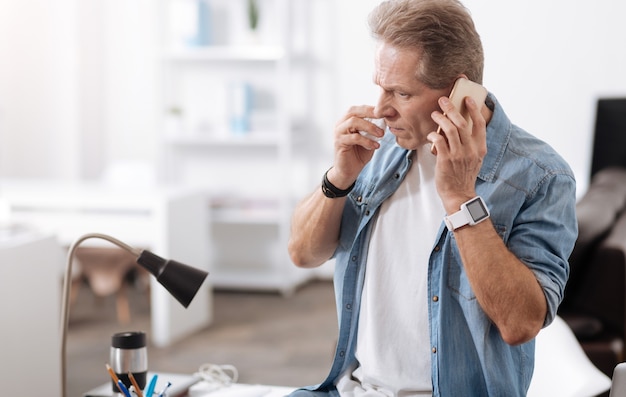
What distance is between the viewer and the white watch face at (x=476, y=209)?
4.79ft

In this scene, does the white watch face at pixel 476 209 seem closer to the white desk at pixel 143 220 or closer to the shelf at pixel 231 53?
the white desk at pixel 143 220

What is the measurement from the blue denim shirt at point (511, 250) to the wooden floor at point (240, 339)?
74.6 inches

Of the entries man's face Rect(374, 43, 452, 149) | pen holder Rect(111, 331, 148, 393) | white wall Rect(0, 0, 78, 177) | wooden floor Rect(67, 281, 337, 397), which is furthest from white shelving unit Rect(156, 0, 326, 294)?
man's face Rect(374, 43, 452, 149)

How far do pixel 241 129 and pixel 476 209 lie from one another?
358 centimetres

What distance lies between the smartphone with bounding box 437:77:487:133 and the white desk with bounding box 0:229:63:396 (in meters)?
1.54

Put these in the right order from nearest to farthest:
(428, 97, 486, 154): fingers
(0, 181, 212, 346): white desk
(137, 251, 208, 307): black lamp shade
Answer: (428, 97, 486, 154): fingers < (137, 251, 208, 307): black lamp shade < (0, 181, 212, 346): white desk

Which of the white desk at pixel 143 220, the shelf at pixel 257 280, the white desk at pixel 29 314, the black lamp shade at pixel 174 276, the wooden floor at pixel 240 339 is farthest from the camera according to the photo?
the shelf at pixel 257 280

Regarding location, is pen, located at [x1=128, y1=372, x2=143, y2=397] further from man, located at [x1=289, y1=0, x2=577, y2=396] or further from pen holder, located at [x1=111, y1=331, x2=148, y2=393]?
man, located at [x1=289, y1=0, x2=577, y2=396]

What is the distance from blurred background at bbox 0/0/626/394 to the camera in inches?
186

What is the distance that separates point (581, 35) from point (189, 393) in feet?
11.7

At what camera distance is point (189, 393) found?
1849mm

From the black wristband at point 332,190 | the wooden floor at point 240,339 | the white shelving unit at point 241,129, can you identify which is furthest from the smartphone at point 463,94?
the white shelving unit at point 241,129

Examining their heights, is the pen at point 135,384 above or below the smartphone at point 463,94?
below

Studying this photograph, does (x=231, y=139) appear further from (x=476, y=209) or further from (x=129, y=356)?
(x=476, y=209)
